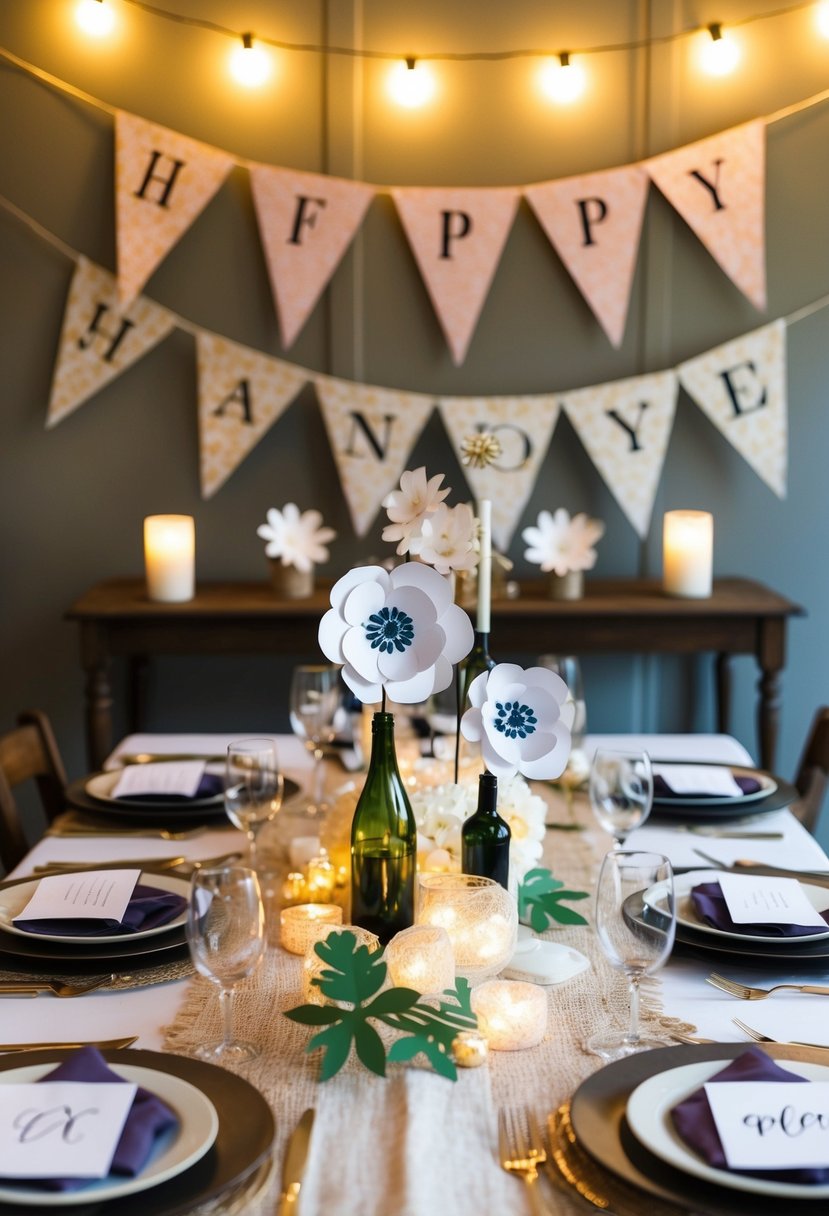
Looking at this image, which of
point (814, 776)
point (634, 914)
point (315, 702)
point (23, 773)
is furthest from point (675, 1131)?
point (23, 773)

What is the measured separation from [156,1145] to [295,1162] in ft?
0.32

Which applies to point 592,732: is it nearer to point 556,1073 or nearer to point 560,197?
point 560,197

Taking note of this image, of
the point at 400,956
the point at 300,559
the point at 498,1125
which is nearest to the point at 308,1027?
the point at 400,956

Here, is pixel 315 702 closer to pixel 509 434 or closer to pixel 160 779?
pixel 160 779

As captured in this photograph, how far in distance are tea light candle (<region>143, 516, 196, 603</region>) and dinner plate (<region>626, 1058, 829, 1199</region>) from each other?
197cm

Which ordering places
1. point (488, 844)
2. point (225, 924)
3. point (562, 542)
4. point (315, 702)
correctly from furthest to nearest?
1. point (562, 542)
2. point (315, 702)
3. point (488, 844)
4. point (225, 924)

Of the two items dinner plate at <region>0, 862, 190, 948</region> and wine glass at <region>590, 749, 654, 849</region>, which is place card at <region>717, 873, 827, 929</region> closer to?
wine glass at <region>590, 749, 654, 849</region>

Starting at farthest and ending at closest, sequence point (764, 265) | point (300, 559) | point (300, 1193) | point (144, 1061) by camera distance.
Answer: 1. point (764, 265)
2. point (300, 559)
3. point (144, 1061)
4. point (300, 1193)

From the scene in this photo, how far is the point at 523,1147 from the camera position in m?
0.94

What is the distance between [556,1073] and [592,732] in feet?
7.25

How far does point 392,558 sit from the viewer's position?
3.00 metres

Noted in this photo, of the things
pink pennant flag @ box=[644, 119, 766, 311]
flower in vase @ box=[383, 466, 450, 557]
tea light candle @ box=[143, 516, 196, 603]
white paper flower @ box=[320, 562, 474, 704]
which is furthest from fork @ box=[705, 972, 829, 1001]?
pink pennant flag @ box=[644, 119, 766, 311]

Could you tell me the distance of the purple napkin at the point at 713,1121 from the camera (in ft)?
2.80

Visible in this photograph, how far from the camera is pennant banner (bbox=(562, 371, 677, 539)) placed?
3.00 meters
